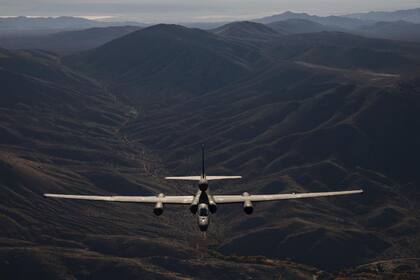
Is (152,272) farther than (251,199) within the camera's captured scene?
Yes

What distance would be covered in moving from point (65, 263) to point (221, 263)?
48024 mm

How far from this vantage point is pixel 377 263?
189 meters

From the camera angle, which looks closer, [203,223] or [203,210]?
[203,223]

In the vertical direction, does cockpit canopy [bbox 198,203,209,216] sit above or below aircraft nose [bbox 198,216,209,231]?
above

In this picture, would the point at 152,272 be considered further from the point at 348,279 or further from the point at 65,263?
the point at 348,279

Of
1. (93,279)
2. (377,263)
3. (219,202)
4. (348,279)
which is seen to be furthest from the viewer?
(377,263)

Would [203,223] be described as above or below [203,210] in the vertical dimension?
below

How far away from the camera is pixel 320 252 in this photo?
196000 millimetres

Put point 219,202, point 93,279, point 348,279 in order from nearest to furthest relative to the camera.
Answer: point 219,202 → point 93,279 → point 348,279

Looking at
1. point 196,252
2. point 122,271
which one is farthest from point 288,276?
point 122,271

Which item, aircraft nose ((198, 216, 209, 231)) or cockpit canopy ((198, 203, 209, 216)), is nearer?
aircraft nose ((198, 216, 209, 231))

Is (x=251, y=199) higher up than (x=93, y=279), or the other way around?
(x=251, y=199)

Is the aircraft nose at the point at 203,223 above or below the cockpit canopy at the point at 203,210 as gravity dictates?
below

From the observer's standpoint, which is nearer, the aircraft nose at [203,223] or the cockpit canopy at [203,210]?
the aircraft nose at [203,223]
